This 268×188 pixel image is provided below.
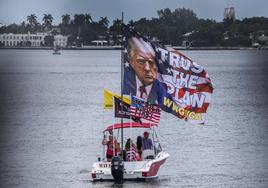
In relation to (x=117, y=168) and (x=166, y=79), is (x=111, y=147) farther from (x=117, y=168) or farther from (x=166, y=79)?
(x=166, y=79)

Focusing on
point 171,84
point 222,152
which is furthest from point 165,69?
point 222,152

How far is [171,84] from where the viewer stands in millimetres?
36656

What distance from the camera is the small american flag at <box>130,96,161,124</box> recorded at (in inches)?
1460

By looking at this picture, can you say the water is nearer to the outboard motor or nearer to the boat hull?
the boat hull

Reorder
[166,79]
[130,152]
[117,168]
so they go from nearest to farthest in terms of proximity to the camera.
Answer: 1. [166,79]
2. [117,168]
3. [130,152]

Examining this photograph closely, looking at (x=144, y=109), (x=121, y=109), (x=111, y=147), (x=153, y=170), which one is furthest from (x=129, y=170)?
(x=144, y=109)

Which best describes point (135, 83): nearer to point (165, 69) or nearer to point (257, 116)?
point (165, 69)

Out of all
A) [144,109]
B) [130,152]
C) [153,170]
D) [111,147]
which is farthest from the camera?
[153,170]

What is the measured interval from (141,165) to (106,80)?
88.5 metres

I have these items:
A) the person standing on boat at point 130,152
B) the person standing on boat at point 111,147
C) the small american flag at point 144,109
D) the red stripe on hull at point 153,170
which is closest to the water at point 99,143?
the red stripe on hull at point 153,170

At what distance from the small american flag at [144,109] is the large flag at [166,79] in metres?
0.22

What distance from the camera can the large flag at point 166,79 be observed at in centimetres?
3600

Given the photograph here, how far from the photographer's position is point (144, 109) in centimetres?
3728

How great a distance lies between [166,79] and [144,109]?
4.70ft
